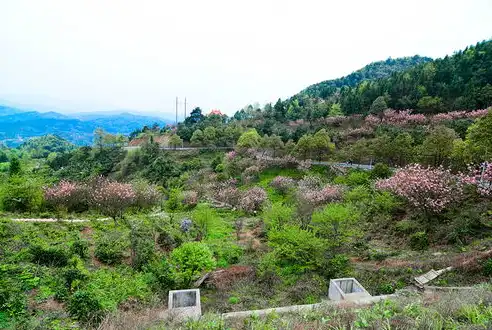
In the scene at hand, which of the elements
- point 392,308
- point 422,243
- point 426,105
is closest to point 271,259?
point 422,243

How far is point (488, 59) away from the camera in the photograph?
45000mm

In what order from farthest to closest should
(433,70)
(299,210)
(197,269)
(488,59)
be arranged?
(433,70) → (488,59) → (299,210) → (197,269)

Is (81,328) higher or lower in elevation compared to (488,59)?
lower

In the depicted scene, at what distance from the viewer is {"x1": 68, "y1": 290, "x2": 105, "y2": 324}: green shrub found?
6.79 meters

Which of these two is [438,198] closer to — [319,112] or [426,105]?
[426,105]

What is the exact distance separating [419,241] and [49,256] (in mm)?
14995

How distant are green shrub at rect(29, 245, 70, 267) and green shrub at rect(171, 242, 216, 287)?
3.85m

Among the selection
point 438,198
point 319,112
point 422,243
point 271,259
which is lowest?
point 271,259

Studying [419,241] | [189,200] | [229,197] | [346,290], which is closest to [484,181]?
[419,241]

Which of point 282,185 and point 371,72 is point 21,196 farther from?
point 371,72

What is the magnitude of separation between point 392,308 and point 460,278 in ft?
20.8

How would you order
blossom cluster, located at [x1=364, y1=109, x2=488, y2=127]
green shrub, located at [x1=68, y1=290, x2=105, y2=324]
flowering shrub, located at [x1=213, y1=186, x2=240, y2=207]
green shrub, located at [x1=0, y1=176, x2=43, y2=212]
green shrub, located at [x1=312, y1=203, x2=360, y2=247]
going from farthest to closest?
blossom cluster, located at [x1=364, y1=109, x2=488, y2=127] < flowering shrub, located at [x1=213, y1=186, x2=240, y2=207] < green shrub, located at [x1=0, y1=176, x2=43, y2=212] < green shrub, located at [x1=312, y1=203, x2=360, y2=247] < green shrub, located at [x1=68, y1=290, x2=105, y2=324]

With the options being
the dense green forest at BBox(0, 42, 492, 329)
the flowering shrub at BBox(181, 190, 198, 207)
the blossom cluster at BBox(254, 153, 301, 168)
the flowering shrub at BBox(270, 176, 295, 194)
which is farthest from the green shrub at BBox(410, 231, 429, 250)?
the blossom cluster at BBox(254, 153, 301, 168)

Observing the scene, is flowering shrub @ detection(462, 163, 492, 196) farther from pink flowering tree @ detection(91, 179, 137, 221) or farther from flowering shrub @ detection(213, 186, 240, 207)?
pink flowering tree @ detection(91, 179, 137, 221)
